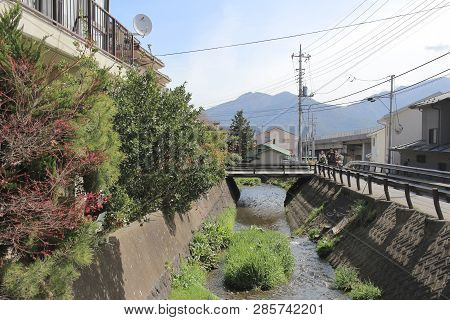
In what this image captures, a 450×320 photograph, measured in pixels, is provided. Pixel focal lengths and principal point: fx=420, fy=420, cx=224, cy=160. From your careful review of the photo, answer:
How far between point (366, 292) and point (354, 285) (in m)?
1.22

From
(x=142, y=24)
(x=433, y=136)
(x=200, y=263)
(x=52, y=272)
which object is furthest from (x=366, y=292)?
(x=433, y=136)

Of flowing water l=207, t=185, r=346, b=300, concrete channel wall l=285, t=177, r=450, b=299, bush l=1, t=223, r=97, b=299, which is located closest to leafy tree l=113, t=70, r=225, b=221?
flowing water l=207, t=185, r=346, b=300

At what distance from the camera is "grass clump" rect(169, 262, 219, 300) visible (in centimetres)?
1041

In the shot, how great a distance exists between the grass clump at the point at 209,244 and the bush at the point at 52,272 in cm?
916

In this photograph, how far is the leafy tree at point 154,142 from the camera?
9.84 meters

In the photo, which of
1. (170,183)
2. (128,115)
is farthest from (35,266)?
(170,183)

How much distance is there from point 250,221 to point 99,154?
2371 cm

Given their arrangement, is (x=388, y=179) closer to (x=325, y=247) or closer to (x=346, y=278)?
(x=325, y=247)

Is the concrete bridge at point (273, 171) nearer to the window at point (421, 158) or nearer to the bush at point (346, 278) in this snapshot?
the window at point (421, 158)

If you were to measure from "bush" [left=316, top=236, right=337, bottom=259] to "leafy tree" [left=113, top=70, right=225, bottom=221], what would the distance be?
20.6ft

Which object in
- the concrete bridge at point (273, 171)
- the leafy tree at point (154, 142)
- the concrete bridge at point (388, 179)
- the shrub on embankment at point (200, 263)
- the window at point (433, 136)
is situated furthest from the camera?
the concrete bridge at point (273, 171)

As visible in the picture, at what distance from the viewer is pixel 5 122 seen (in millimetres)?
4422

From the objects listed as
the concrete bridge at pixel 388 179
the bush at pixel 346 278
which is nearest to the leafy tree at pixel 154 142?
the bush at pixel 346 278

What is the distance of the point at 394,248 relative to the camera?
1144 centimetres
